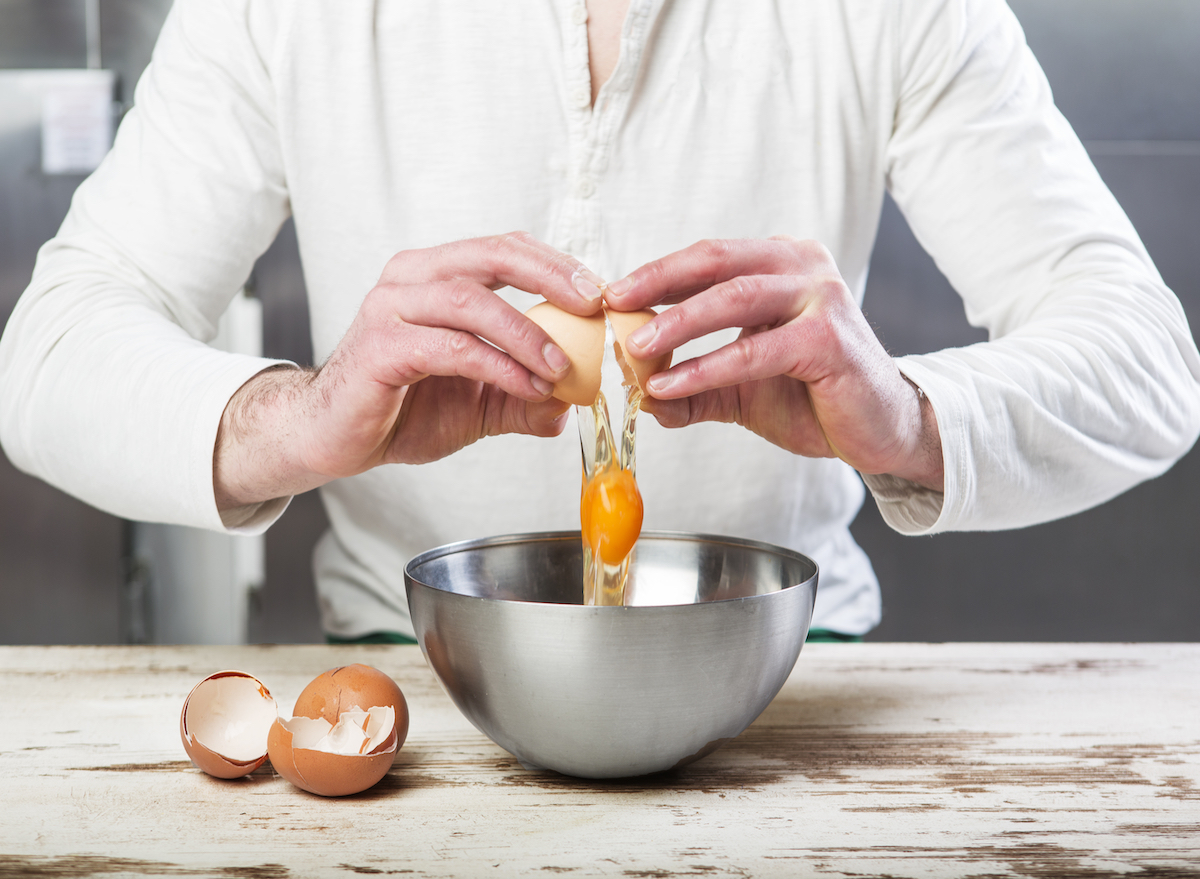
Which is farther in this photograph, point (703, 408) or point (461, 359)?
point (703, 408)

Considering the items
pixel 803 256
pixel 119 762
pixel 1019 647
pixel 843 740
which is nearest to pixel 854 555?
pixel 1019 647

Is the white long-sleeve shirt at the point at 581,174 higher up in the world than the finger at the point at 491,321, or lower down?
higher up

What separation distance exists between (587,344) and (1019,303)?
27.3 inches

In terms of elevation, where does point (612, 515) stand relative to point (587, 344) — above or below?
below

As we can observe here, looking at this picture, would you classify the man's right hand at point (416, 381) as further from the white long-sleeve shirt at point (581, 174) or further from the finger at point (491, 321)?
the white long-sleeve shirt at point (581, 174)

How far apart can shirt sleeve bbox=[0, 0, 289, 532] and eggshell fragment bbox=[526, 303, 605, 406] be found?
0.34m

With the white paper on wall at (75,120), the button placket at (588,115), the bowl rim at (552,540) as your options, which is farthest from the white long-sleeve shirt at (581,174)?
the white paper on wall at (75,120)

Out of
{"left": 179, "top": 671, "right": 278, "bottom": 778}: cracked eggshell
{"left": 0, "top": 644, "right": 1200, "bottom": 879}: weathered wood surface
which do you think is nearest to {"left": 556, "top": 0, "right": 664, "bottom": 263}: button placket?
{"left": 0, "top": 644, "right": 1200, "bottom": 879}: weathered wood surface

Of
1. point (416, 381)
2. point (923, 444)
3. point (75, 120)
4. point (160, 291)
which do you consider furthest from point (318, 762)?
point (75, 120)

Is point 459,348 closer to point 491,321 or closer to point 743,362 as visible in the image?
point 491,321

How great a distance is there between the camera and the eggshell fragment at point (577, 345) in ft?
2.49

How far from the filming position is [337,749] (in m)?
0.71

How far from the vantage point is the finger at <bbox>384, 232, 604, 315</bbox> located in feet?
2.47

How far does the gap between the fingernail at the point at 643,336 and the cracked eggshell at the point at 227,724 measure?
0.38m
